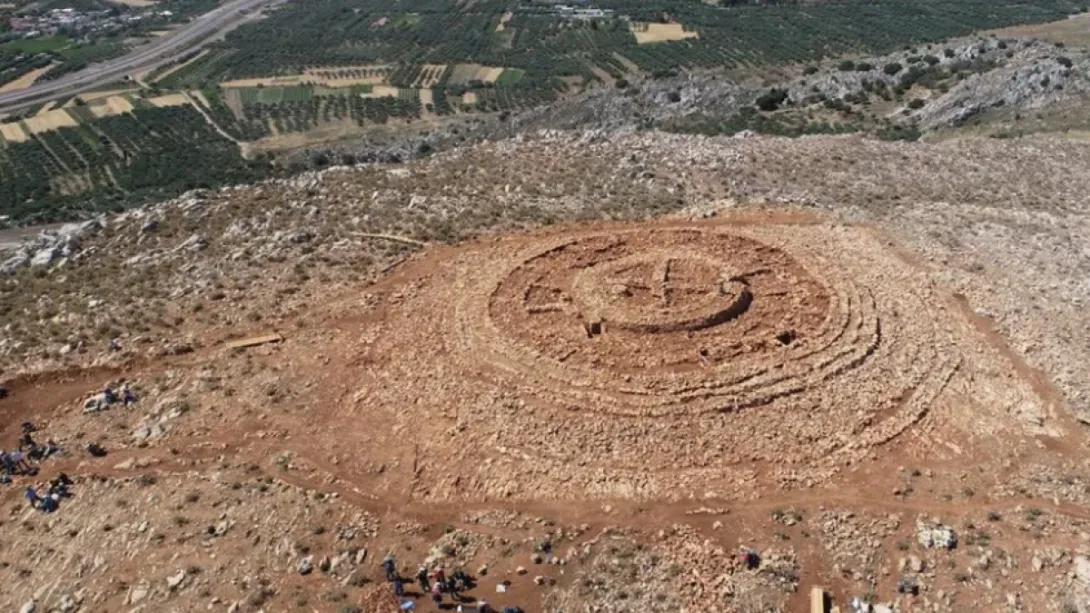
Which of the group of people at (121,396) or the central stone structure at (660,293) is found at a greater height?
the group of people at (121,396)

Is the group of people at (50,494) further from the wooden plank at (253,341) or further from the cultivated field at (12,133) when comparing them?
the cultivated field at (12,133)

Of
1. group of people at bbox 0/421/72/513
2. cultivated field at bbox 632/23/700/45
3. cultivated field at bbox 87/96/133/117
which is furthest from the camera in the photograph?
cultivated field at bbox 632/23/700/45

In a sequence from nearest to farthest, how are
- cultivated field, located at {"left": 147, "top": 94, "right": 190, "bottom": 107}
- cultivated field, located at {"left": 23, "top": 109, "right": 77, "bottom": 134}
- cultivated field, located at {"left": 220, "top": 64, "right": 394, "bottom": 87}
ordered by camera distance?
1. cultivated field, located at {"left": 23, "top": 109, "right": 77, "bottom": 134}
2. cultivated field, located at {"left": 147, "top": 94, "right": 190, "bottom": 107}
3. cultivated field, located at {"left": 220, "top": 64, "right": 394, "bottom": 87}

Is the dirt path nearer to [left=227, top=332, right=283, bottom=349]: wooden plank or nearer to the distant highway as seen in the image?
the distant highway

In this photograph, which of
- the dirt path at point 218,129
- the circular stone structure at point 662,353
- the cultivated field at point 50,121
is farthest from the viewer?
the cultivated field at point 50,121

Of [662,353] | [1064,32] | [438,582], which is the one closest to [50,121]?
[662,353]

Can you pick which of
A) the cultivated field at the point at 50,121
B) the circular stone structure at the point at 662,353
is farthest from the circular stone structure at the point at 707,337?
the cultivated field at the point at 50,121

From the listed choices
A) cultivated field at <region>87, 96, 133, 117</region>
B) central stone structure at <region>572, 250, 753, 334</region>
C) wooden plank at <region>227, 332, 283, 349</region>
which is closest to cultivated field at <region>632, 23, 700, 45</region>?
cultivated field at <region>87, 96, 133, 117</region>
